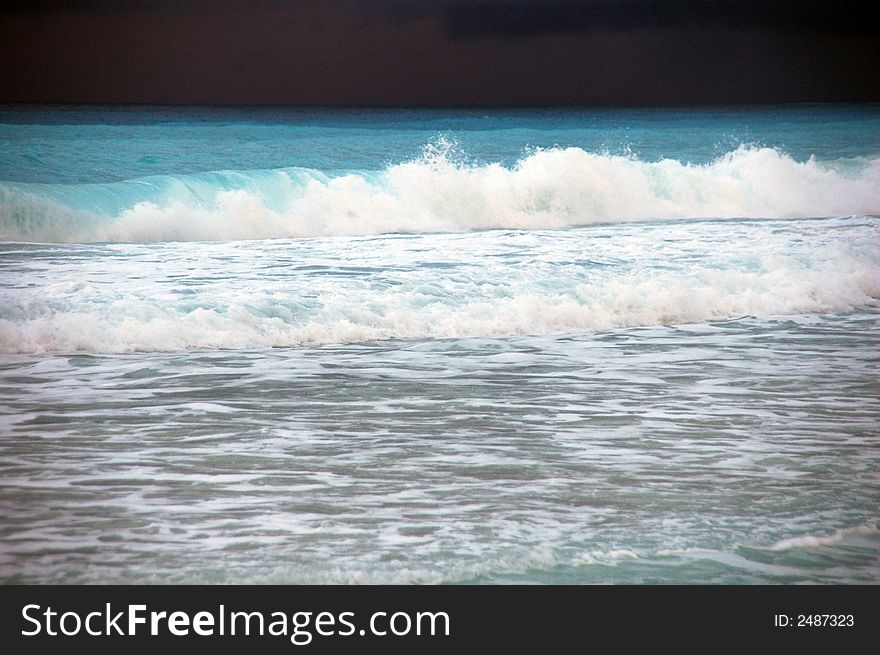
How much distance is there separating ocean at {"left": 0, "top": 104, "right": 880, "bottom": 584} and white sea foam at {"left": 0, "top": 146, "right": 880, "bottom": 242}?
0.03 m

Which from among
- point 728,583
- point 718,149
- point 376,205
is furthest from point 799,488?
point 718,149

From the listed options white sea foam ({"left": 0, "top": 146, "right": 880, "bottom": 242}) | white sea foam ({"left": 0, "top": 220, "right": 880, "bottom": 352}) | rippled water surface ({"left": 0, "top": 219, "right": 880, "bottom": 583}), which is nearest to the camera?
rippled water surface ({"left": 0, "top": 219, "right": 880, "bottom": 583})

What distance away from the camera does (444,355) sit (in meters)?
4.02

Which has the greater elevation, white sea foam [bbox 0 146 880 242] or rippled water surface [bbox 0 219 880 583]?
white sea foam [bbox 0 146 880 242]

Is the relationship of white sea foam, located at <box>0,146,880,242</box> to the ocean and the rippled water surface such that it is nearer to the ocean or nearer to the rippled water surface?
Answer: the ocean

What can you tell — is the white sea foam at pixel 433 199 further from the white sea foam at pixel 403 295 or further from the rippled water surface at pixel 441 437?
the rippled water surface at pixel 441 437

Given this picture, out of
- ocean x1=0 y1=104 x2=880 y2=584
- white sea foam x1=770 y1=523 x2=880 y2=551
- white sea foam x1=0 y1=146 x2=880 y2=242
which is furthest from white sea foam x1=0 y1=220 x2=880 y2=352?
white sea foam x1=770 y1=523 x2=880 y2=551

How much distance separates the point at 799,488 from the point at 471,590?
3.41 feet

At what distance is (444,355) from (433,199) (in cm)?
398

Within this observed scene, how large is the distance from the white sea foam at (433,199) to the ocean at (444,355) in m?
0.03

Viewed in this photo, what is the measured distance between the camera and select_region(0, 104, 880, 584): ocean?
87.3 inches

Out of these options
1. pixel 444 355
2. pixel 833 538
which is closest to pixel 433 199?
pixel 444 355

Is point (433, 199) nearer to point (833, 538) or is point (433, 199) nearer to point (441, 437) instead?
point (441, 437)

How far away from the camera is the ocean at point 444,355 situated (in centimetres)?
222
